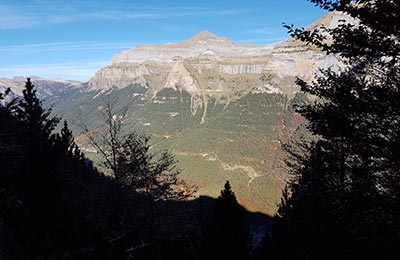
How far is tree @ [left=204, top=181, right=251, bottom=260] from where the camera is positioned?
52.1 ft

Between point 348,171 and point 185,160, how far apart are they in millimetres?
168095

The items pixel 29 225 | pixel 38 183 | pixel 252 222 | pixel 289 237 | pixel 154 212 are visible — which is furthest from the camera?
pixel 252 222

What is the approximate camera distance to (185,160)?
181125 mm

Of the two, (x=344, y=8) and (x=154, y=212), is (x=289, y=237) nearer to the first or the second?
(x=154, y=212)

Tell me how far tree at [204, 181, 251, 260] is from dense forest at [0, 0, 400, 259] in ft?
0.15

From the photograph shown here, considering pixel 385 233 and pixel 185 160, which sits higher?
pixel 385 233

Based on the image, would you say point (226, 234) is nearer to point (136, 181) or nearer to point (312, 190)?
point (312, 190)

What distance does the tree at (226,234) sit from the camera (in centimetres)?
1587

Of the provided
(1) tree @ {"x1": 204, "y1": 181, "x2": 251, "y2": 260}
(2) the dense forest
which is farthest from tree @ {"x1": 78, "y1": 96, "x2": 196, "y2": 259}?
(1) tree @ {"x1": 204, "y1": 181, "x2": 251, "y2": 260}

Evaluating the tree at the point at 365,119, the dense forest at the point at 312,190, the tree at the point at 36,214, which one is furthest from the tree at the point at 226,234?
the tree at the point at 36,214

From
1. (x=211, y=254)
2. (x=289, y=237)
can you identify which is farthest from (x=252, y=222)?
(x=211, y=254)

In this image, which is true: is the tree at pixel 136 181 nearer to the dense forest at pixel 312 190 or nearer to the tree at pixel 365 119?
the dense forest at pixel 312 190

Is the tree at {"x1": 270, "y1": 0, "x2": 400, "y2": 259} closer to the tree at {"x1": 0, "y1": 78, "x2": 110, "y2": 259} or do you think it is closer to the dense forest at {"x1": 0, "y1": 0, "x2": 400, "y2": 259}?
the dense forest at {"x1": 0, "y1": 0, "x2": 400, "y2": 259}

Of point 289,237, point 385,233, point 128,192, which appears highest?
point 385,233
